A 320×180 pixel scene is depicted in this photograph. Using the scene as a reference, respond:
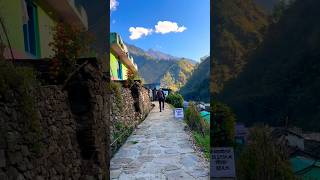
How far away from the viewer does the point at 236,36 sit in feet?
37.9

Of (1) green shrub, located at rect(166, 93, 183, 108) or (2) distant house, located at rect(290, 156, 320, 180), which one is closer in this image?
(2) distant house, located at rect(290, 156, 320, 180)

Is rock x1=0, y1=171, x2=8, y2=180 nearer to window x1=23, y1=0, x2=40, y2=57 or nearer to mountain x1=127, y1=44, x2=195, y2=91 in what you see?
window x1=23, y1=0, x2=40, y2=57

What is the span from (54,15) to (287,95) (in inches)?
268

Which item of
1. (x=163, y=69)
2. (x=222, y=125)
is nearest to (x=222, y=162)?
(x=222, y=125)

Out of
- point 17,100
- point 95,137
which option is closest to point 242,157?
point 95,137

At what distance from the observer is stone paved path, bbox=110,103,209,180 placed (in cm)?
808

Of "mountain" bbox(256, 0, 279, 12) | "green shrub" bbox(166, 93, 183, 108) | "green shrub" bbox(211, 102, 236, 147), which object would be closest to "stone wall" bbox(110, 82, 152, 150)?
"green shrub" bbox(211, 102, 236, 147)

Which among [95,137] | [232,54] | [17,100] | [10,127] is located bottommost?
[95,137]

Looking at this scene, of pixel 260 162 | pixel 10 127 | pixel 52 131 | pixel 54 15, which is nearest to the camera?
pixel 10 127

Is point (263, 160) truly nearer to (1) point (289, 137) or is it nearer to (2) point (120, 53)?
(1) point (289, 137)

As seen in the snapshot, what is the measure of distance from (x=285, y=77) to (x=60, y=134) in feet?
23.2

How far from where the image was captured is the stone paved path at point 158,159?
26.5ft

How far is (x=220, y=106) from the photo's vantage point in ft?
29.3

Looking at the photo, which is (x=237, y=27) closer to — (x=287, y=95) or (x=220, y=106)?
(x=287, y=95)
